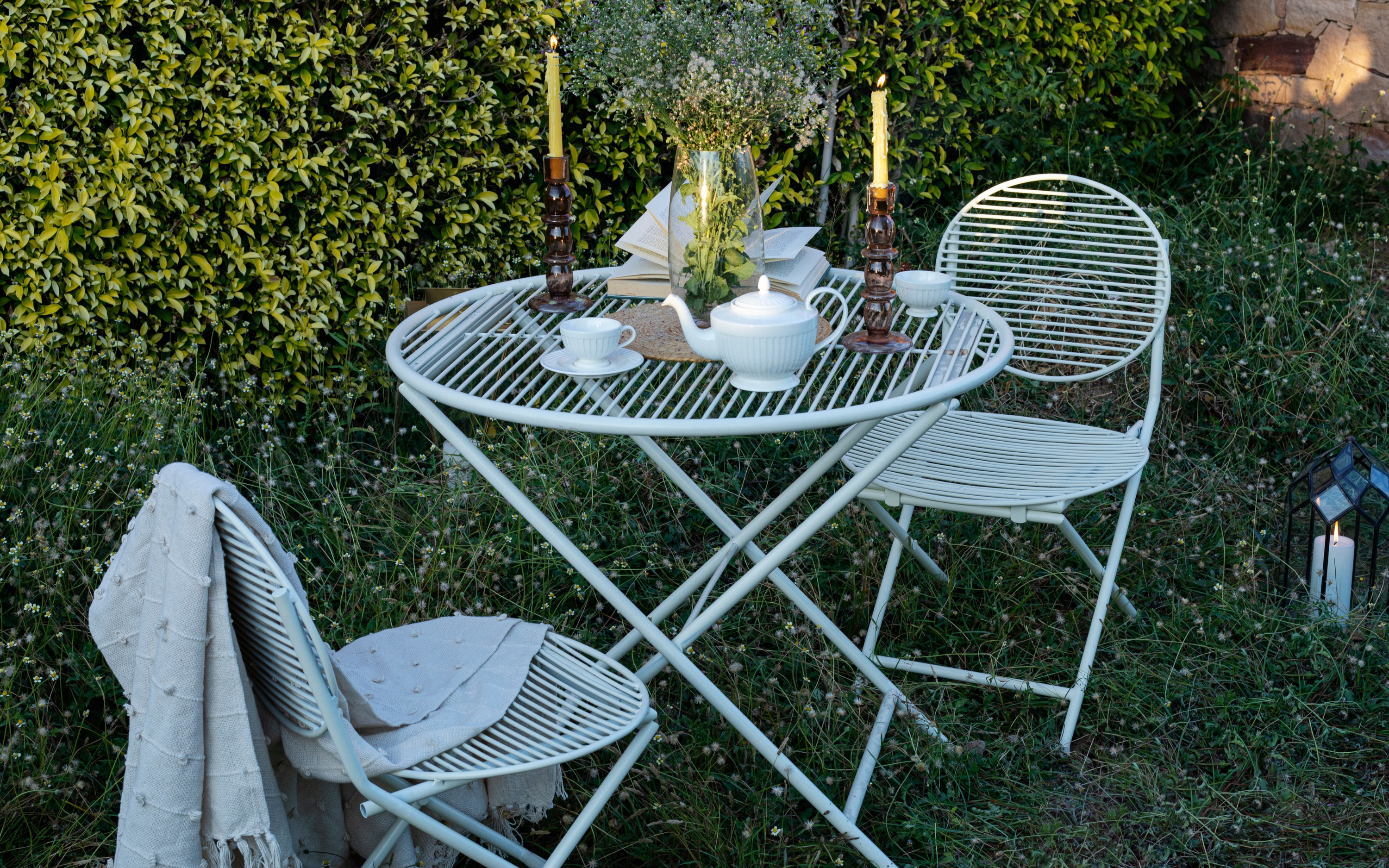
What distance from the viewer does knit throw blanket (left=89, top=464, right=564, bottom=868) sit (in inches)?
54.8

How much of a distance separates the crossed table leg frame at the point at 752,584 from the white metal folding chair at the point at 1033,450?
0.31 feet

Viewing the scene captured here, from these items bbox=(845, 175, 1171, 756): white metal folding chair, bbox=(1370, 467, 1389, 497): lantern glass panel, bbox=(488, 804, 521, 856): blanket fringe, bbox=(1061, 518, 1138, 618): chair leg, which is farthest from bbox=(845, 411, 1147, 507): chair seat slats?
bbox=(488, 804, 521, 856): blanket fringe

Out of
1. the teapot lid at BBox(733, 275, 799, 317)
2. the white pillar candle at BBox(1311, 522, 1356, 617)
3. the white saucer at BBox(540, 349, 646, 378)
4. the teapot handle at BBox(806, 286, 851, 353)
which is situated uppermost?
the teapot lid at BBox(733, 275, 799, 317)

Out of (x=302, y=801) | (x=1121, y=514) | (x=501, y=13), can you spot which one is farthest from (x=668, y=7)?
(x=302, y=801)

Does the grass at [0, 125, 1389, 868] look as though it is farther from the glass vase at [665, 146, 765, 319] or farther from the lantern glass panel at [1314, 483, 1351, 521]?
the glass vase at [665, 146, 765, 319]

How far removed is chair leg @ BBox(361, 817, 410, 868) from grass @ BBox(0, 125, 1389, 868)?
1.37ft

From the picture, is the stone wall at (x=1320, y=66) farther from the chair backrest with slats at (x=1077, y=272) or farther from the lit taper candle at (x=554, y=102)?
the lit taper candle at (x=554, y=102)

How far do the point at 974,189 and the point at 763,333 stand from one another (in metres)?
3.18

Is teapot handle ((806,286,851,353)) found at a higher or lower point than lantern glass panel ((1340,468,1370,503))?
higher

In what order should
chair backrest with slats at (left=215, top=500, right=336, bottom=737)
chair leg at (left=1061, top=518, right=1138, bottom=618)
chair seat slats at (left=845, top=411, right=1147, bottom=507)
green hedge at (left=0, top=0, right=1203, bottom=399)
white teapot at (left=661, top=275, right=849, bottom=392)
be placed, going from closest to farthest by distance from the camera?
chair backrest with slats at (left=215, top=500, right=336, bottom=737) < white teapot at (left=661, top=275, right=849, bottom=392) < chair seat slats at (left=845, top=411, right=1147, bottom=507) < chair leg at (left=1061, top=518, right=1138, bottom=618) < green hedge at (left=0, top=0, right=1203, bottom=399)

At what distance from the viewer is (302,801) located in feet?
5.98

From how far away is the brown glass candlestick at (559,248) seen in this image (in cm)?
222

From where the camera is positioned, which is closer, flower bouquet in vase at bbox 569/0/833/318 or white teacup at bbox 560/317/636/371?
white teacup at bbox 560/317/636/371

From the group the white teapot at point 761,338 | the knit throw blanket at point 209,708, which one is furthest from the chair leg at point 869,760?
the white teapot at point 761,338
